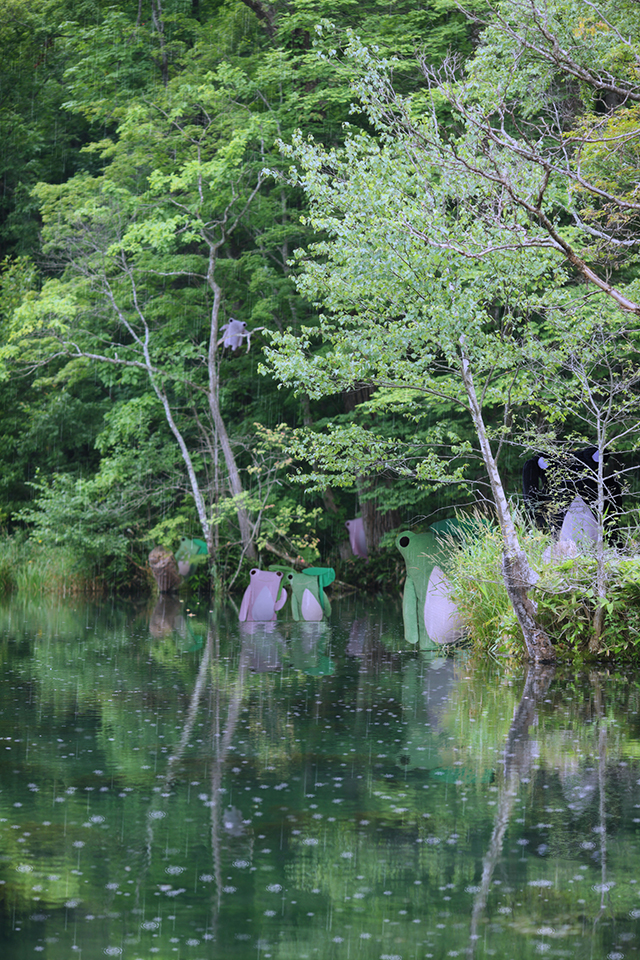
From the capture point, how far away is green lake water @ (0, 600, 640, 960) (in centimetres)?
399

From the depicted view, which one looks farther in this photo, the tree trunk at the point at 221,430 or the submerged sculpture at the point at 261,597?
the tree trunk at the point at 221,430

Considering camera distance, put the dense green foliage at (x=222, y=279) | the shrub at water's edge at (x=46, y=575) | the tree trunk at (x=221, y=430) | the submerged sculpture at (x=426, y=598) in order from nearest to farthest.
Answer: the submerged sculpture at (x=426, y=598) < the dense green foliage at (x=222, y=279) < the tree trunk at (x=221, y=430) < the shrub at water's edge at (x=46, y=575)

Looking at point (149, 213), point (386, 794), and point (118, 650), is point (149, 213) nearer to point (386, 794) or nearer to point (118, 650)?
point (118, 650)

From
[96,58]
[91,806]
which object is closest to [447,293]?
[91,806]

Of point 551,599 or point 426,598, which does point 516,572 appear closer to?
point 551,599

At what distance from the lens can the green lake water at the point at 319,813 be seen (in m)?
3.99

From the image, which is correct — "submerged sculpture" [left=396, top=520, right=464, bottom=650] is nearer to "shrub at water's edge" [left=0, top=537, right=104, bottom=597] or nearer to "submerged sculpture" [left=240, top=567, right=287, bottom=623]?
"submerged sculpture" [left=240, top=567, right=287, bottom=623]

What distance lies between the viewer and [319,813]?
17.9 feet

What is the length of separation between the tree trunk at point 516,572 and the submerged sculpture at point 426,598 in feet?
4.65

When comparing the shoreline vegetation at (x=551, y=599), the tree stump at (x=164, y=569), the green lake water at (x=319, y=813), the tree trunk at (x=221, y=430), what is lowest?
the green lake water at (x=319, y=813)

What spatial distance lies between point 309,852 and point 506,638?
589 centimetres

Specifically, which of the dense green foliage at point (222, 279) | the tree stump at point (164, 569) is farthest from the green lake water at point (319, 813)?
the tree stump at point (164, 569)

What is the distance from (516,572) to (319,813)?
4487 mm

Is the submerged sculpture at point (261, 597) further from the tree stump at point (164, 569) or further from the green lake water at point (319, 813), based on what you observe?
the tree stump at point (164, 569)
